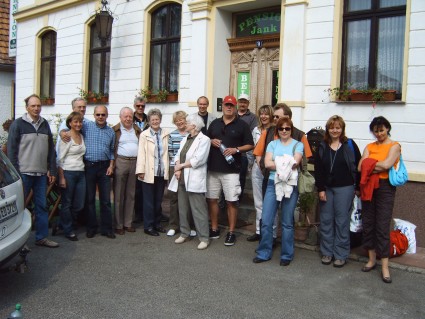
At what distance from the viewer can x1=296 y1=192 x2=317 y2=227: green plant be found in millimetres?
6324

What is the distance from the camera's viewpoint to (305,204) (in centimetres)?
633

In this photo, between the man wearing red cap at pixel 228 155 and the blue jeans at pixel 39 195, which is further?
the man wearing red cap at pixel 228 155

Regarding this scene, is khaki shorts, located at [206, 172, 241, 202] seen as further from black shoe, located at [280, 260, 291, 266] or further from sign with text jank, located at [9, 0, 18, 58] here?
sign with text jank, located at [9, 0, 18, 58]

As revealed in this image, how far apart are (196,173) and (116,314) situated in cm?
246

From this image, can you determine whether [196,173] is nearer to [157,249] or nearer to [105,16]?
[157,249]

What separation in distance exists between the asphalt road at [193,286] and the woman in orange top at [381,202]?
0.35m

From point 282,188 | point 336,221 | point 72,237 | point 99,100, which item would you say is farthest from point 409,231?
point 99,100

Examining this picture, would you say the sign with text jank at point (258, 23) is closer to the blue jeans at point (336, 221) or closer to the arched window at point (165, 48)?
the arched window at point (165, 48)

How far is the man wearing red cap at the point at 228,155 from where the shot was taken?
242 inches

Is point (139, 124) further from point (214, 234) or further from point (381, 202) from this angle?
point (381, 202)

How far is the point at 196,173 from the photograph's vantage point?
19.9 ft

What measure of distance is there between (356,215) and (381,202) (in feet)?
1.91

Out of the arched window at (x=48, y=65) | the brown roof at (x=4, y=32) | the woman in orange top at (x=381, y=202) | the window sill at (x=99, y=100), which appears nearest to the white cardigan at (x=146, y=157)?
the woman in orange top at (x=381, y=202)

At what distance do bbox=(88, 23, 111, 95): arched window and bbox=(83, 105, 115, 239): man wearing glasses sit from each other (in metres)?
5.04
